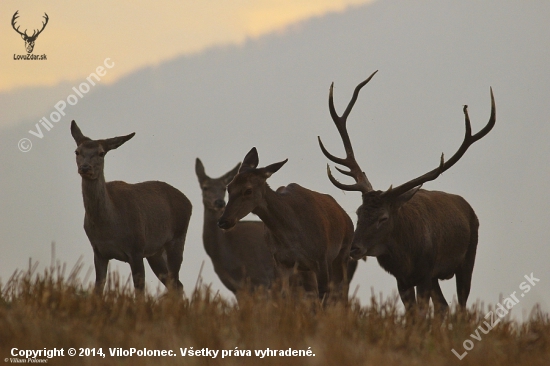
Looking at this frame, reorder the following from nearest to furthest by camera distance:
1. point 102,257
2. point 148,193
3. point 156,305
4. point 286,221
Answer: point 156,305 → point 286,221 → point 102,257 → point 148,193

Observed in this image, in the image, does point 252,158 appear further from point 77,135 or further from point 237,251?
point 237,251

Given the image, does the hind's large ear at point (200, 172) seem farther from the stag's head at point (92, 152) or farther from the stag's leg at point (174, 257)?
the stag's head at point (92, 152)

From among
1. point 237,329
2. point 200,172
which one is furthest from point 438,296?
point 200,172

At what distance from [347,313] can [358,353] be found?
153 cm

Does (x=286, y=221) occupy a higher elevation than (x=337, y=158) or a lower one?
lower

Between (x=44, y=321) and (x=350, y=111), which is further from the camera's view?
(x=350, y=111)

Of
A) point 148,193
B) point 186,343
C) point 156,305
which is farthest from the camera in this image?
point 148,193

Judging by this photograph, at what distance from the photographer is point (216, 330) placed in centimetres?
664

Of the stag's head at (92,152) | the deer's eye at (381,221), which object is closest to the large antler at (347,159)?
the deer's eye at (381,221)

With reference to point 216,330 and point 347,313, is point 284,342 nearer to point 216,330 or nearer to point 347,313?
point 216,330

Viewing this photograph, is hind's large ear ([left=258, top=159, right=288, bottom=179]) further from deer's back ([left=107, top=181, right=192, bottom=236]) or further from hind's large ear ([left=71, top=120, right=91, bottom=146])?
hind's large ear ([left=71, top=120, right=91, bottom=146])

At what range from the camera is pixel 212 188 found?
1769cm

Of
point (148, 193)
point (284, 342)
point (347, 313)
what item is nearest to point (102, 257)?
point (148, 193)

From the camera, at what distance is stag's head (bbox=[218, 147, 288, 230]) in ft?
33.8
